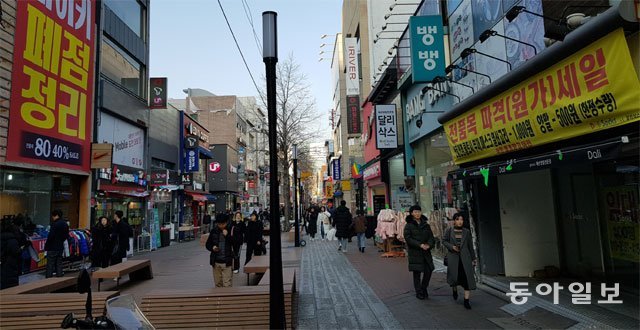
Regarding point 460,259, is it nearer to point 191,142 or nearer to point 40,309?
point 40,309

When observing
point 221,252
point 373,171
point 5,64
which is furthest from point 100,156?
point 373,171

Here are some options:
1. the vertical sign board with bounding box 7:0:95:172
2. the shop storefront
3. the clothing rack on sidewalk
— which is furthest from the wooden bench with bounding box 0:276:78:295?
the clothing rack on sidewalk

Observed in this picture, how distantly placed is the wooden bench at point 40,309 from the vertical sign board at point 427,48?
864 centimetres

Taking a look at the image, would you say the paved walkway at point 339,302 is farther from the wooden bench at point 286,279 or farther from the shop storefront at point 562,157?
the shop storefront at point 562,157

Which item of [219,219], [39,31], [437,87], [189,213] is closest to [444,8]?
[437,87]

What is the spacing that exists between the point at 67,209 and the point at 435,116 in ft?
45.1

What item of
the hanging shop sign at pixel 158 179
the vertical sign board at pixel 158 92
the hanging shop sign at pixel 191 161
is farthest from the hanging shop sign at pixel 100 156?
the hanging shop sign at pixel 191 161

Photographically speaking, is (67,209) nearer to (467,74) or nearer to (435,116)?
(435,116)

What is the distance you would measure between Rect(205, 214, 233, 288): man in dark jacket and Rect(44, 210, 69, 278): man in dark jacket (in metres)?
5.89

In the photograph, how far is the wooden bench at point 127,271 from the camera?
8.89 meters

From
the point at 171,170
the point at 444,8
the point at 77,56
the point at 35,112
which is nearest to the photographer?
the point at 444,8

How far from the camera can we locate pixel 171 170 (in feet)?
87.8

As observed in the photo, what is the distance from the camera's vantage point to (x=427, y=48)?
35.1ft

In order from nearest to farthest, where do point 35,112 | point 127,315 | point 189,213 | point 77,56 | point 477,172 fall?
point 127,315
point 477,172
point 35,112
point 77,56
point 189,213
